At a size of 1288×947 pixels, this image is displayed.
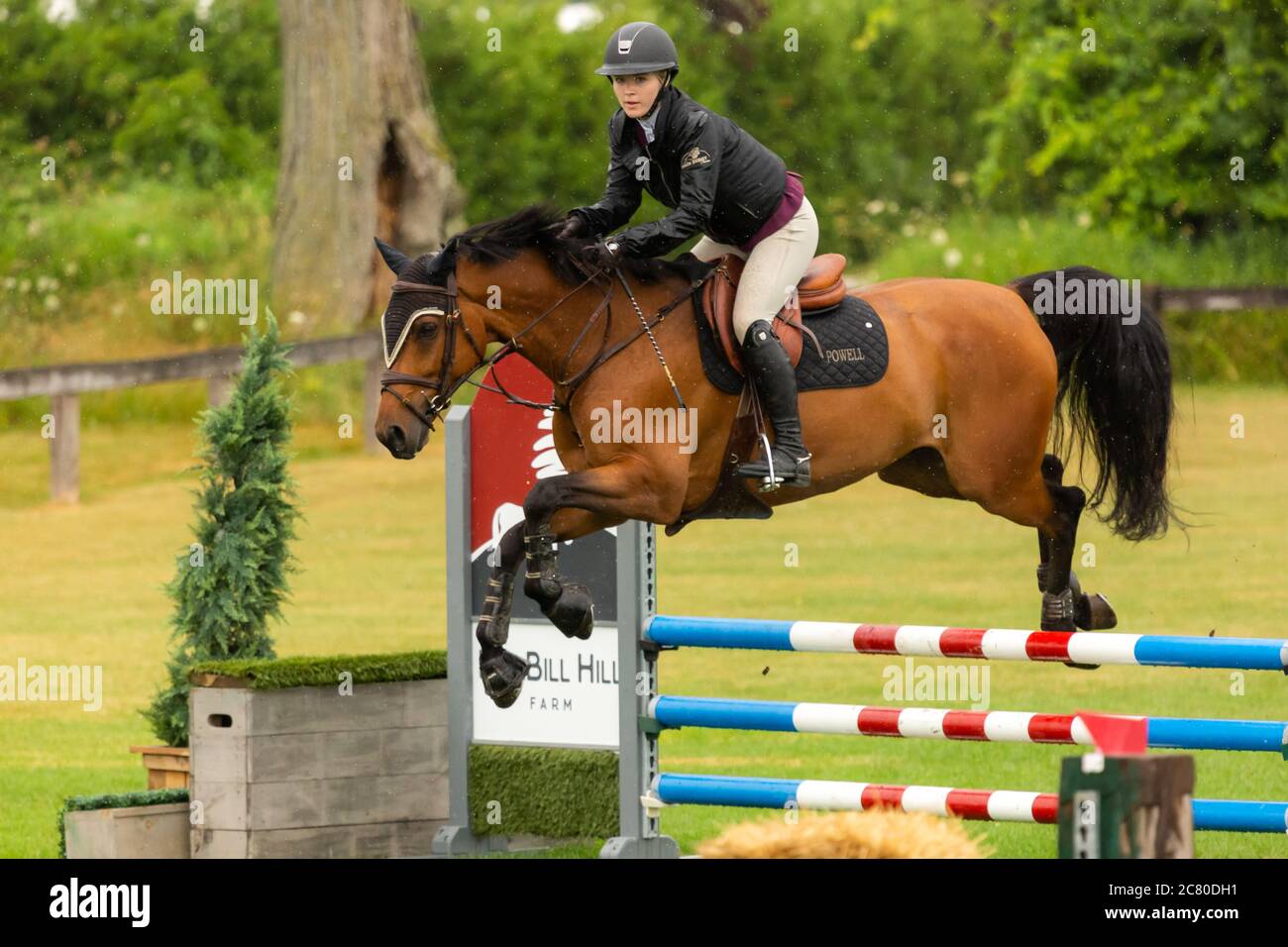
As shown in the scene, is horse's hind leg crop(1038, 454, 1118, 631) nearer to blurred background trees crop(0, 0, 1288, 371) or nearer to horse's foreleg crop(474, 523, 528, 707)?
horse's foreleg crop(474, 523, 528, 707)

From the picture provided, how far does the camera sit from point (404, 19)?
19.6m

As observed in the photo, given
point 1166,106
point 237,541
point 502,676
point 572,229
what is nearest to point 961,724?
point 502,676

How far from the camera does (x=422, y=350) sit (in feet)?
19.5

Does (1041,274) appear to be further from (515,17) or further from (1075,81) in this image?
(515,17)

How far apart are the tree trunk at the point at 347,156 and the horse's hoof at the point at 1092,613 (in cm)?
1252

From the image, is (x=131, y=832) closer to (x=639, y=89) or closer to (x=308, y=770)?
(x=308, y=770)

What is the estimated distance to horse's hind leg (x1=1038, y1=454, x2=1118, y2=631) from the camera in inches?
268

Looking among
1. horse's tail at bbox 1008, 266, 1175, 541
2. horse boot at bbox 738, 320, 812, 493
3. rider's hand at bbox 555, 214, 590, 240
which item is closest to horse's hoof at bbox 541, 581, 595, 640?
horse boot at bbox 738, 320, 812, 493

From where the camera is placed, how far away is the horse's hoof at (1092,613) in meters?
6.86

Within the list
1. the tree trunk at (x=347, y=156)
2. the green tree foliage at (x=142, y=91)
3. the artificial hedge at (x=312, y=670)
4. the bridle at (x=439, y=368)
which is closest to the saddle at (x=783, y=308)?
the bridle at (x=439, y=368)

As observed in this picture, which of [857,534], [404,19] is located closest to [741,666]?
[857,534]
